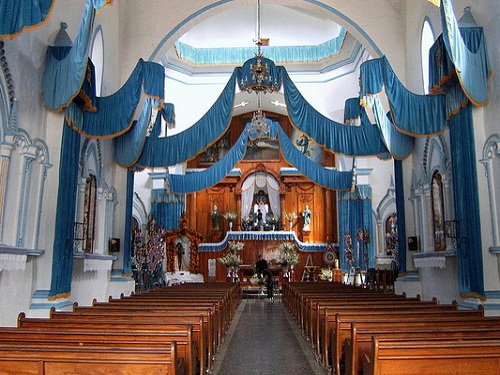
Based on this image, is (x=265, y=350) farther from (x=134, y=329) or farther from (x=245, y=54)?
(x=245, y=54)

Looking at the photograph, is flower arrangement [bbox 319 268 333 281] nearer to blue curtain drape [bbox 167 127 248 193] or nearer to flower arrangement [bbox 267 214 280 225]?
flower arrangement [bbox 267 214 280 225]

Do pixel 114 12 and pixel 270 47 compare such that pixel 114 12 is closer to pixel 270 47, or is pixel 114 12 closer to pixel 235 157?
pixel 235 157

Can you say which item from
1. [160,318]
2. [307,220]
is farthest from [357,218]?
[160,318]

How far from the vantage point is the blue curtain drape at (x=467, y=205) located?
6559mm

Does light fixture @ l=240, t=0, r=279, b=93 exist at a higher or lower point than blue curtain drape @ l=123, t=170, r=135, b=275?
higher

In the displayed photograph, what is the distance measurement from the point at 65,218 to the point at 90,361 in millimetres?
A: 4647

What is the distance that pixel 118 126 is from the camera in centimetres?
815

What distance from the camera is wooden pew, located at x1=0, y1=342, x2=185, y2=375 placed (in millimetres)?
2887

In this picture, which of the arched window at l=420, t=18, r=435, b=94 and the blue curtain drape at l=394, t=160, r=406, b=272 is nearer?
the arched window at l=420, t=18, r=435, b=94

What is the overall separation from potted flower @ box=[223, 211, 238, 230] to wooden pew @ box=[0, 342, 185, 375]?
18.9 meters

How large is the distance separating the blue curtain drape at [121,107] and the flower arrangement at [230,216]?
1361cm

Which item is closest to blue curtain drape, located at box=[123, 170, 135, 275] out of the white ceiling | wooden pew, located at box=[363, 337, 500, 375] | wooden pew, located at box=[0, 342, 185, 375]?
the white ceiling

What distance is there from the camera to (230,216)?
21.8m

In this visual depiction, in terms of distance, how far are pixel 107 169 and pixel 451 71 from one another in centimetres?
703
